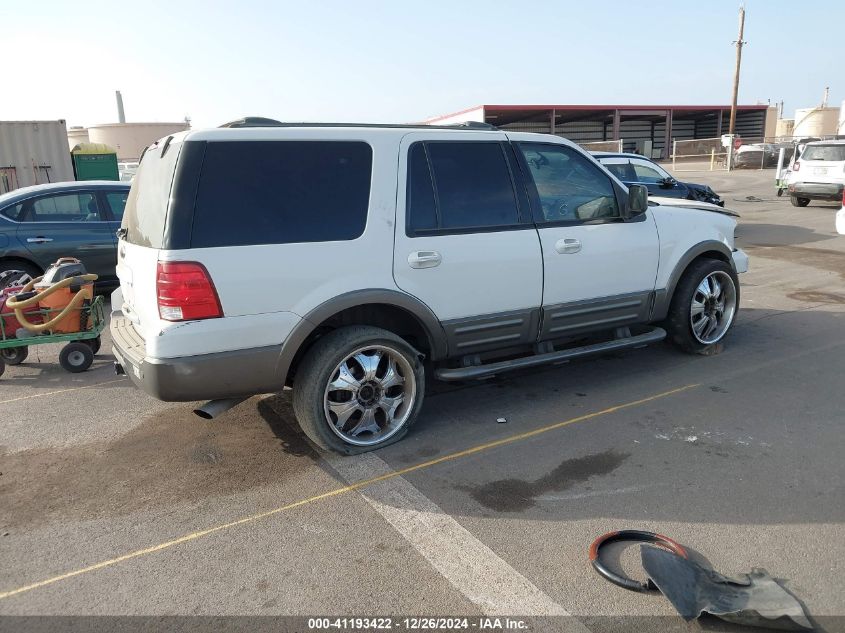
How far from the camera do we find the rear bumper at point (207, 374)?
356 centimetres

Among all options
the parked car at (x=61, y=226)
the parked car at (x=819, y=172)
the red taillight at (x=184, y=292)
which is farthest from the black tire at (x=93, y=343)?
the parked car at (x=819, y=172)

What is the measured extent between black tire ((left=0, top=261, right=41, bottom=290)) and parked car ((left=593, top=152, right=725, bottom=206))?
9.40 metres

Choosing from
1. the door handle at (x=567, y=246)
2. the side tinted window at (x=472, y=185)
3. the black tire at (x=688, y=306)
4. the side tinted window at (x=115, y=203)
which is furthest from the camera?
the side tinted window at (x=115, y=203)

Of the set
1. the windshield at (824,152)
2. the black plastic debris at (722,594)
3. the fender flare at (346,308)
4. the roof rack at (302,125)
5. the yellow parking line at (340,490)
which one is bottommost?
the yellow parking line at (340,490)

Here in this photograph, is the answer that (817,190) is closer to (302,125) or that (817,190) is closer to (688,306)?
(688,306)

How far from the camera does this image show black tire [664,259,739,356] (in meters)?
5.50

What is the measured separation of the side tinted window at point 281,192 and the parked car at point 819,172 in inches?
643

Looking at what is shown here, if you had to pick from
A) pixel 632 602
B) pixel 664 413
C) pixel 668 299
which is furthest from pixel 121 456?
pixel 668 299

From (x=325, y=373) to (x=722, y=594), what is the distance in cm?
231

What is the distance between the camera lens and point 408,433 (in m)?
4.40

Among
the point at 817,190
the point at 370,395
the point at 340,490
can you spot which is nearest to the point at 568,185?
the point at 370,395

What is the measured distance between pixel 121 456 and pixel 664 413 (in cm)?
361

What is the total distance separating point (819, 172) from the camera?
16938mm

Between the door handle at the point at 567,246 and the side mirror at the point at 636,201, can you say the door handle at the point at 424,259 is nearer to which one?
the door handle at the point at 567,246
